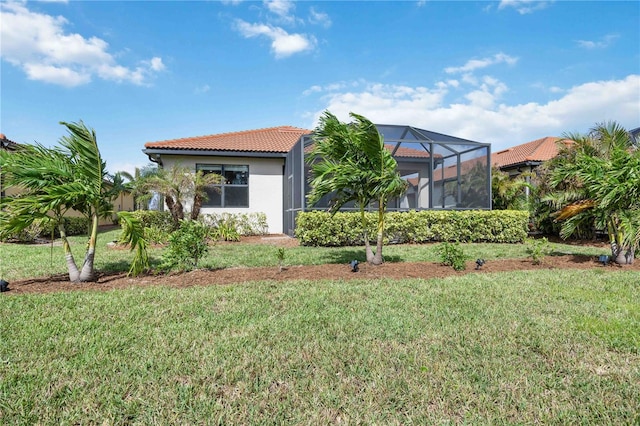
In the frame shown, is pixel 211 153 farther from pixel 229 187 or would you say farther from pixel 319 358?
pixel 319 358

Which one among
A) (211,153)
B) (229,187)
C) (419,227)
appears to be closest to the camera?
(419,227)

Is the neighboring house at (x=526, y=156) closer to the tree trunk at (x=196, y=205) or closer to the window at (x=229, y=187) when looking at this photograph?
the window at (x=229, y=187)

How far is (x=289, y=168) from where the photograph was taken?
14.8 metres

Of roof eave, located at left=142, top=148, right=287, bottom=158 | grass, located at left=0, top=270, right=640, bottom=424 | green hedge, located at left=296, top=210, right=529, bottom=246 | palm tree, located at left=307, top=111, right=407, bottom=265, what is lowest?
grass, located at left=0, top=270, right=640, bottom=424

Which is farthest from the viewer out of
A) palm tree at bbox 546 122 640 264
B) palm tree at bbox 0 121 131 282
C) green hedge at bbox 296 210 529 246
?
green hedge at bbox 296 210 529 246

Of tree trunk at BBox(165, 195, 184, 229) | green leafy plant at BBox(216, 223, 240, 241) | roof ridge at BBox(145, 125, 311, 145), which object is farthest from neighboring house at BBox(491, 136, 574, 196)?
tree trunk at BBox(165, 195, 184, 229)

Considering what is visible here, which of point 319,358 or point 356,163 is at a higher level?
point 356,163

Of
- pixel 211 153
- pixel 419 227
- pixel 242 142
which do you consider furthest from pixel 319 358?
pixel 242 142

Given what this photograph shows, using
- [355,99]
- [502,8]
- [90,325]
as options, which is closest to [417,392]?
[90,325]

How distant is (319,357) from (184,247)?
165 inches

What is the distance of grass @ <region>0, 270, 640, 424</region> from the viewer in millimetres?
2322

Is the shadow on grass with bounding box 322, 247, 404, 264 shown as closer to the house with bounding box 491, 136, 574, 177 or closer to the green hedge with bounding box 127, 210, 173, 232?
the green hedge with bounding box 127, 210, 173, 232

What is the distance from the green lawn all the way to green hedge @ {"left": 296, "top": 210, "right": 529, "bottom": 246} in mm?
6038

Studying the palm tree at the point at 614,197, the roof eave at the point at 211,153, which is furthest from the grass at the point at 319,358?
the roof eave at the point at 211,153
